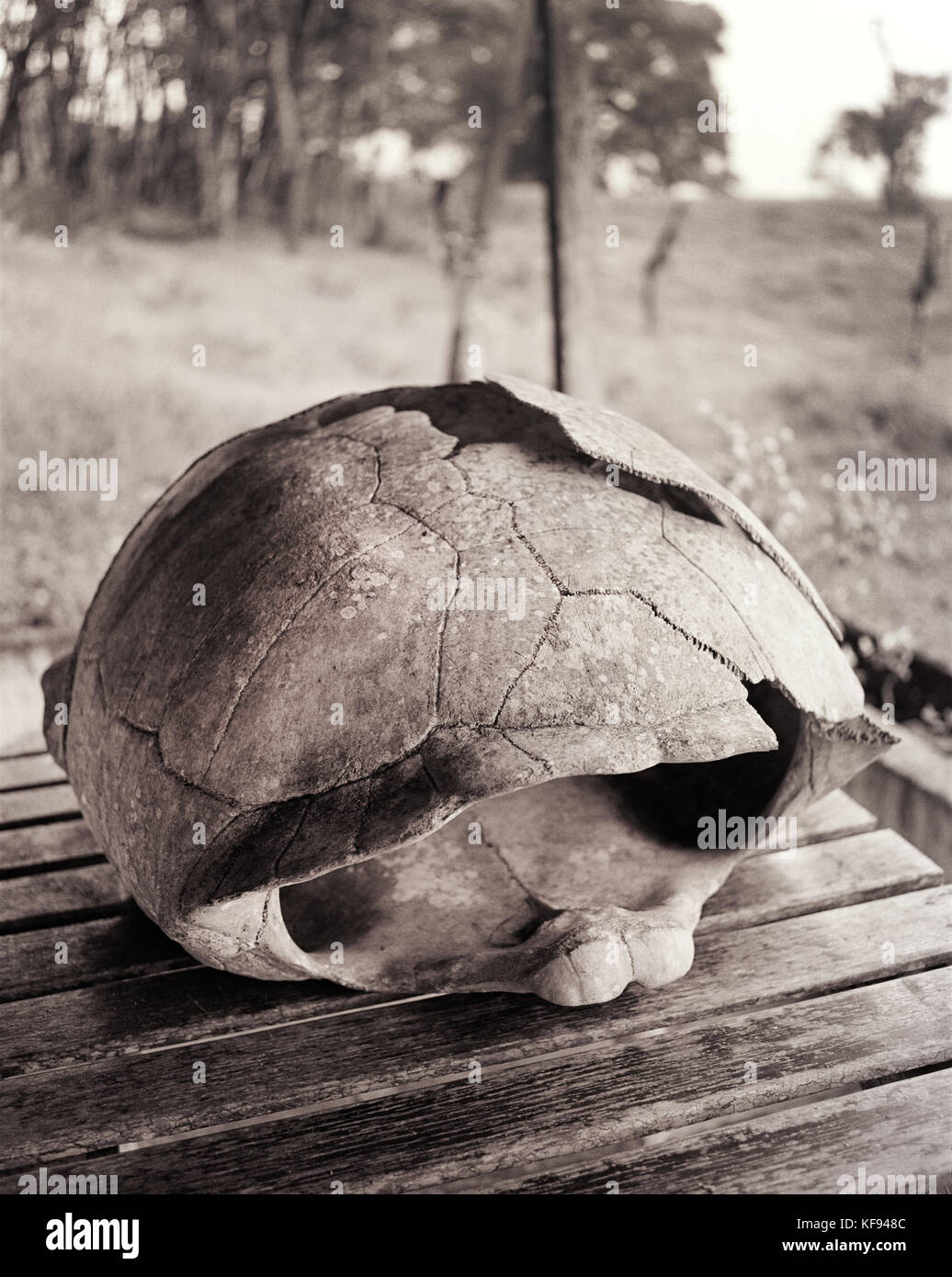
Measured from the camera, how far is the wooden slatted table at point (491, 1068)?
149cm

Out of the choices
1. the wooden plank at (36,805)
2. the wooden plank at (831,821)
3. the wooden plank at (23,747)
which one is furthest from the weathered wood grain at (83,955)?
the wooden plank at (831,821)

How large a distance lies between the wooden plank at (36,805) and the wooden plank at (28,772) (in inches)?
0.9

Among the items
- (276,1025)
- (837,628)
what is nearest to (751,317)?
(837,628)

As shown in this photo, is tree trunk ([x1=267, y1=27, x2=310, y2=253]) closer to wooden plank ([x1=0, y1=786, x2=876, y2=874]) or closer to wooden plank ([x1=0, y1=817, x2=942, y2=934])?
wooden plank ([x1=0, y1=786, x2=876, y2=874])

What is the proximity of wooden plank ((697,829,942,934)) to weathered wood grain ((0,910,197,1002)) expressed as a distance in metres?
0.92

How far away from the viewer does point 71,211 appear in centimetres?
678

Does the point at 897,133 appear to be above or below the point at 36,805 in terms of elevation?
above

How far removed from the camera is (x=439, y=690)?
1.62m

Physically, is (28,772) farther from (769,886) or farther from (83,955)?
(769,886)

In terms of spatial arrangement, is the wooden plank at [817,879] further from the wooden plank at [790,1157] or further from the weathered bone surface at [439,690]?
the wooden plank at [790,1157]

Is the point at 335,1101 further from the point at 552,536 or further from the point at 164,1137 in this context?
the point at 552,536

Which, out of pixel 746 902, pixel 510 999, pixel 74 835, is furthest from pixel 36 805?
pixel 746 902

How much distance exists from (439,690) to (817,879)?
0.93 meters

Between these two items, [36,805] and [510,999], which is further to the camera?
[36,805]
